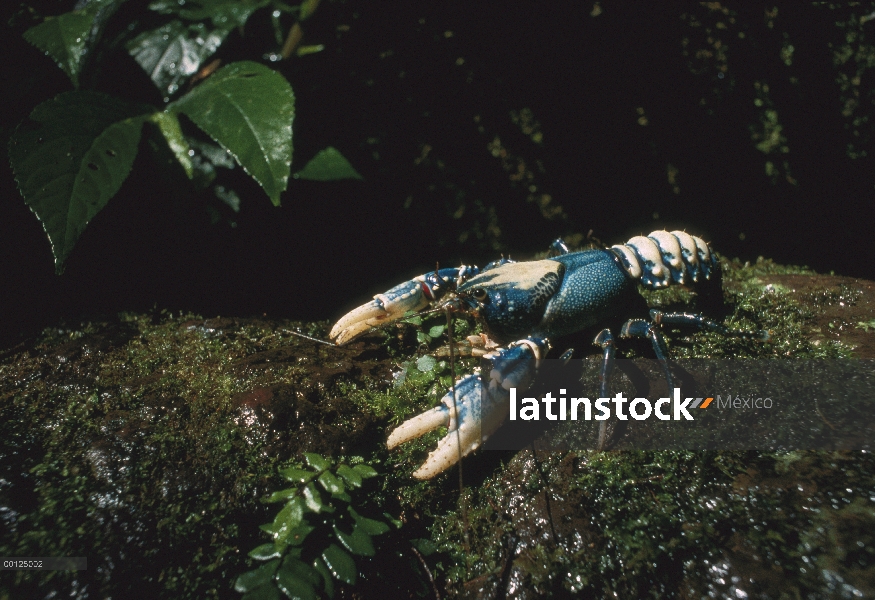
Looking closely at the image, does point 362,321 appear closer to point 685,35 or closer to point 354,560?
point 354,560

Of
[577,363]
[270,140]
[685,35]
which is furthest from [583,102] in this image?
[270,140]

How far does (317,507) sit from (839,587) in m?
2.05

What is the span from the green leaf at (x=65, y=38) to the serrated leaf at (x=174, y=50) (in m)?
0.29

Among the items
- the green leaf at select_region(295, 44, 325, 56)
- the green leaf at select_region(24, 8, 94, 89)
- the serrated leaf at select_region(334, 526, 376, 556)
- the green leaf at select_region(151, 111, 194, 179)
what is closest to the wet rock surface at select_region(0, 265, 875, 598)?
the serrated leaf at select_region(334, 526, 376, 556)

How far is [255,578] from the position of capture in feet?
6.10

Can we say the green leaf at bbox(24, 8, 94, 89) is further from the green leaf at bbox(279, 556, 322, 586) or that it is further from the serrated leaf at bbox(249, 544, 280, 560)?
the green leaf at bbox(279, 556, 322, 586)

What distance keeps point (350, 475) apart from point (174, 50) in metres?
3.21

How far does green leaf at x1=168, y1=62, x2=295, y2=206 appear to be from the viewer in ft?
9.20

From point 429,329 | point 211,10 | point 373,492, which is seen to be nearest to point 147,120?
point 211,10

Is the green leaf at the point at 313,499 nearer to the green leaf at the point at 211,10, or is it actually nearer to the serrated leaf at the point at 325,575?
the serrated leaf at the point at 325,575

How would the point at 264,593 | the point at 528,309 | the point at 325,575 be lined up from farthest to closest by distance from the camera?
1. the point at 528,309
2. the point at 325,575
3. the point at 264,593

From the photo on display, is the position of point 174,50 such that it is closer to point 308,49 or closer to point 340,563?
point 308,49

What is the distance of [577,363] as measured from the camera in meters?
3.09

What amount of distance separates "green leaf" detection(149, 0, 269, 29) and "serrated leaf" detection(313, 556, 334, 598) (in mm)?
3528
